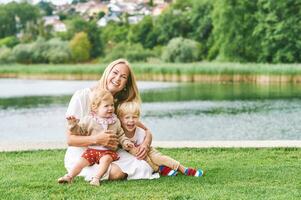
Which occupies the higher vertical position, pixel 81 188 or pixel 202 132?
pixel 81 188

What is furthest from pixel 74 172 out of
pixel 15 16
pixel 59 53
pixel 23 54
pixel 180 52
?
pixel 15 16

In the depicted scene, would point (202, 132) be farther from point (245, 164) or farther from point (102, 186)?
point (102, 186)

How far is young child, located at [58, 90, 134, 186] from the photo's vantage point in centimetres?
604

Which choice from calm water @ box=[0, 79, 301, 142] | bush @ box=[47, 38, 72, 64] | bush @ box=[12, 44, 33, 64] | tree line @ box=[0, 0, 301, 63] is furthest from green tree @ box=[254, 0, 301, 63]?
bush @ box=[12, 44, 33, 64]

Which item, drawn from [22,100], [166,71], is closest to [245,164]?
[22,100]

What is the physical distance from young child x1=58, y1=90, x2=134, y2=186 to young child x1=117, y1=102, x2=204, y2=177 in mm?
94

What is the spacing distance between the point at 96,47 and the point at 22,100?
118ft

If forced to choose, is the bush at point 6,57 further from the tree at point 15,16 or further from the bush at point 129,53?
the tree at point 15,16

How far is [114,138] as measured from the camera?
240 inches

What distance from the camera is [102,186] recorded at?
592cm

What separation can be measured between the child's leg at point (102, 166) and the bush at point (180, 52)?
41.8m

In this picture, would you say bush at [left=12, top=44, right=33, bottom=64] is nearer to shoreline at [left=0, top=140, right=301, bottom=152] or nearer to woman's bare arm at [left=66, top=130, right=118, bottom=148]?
shoreline at [left=0, top=140, right=301, bottom=152]

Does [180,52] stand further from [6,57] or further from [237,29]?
[6,57]

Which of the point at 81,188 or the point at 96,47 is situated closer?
the point at 81,188
